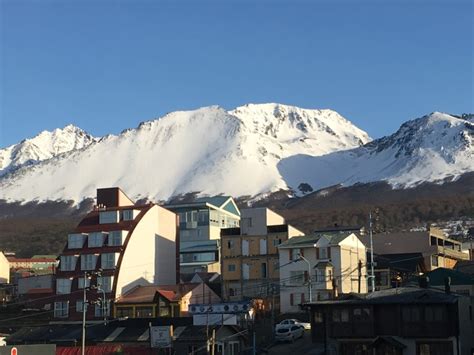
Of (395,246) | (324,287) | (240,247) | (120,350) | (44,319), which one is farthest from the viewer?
(395,246)

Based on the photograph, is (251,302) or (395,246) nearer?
(251,302)

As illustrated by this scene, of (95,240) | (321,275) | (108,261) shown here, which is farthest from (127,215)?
(321,275)

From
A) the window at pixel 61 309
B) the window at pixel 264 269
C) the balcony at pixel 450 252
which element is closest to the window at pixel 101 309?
the window at pixel 61 309

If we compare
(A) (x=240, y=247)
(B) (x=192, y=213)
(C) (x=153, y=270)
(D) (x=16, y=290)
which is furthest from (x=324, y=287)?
(B) (x=192, y=213)

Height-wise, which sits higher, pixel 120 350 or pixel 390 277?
pixel 390 277

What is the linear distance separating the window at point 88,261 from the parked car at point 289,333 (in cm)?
3053

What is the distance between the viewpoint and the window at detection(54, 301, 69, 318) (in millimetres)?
91375

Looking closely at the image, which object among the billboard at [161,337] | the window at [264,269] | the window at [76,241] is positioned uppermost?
the window at [76,241]

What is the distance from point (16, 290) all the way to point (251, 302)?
4432 cm

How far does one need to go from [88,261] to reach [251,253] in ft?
62.6

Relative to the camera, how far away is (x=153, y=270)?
9975cm

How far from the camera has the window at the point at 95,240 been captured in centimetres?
9531

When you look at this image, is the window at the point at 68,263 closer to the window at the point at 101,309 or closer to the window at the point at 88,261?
the window at the point at 88,261

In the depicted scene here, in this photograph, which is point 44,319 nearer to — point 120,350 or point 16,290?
point 16,290
